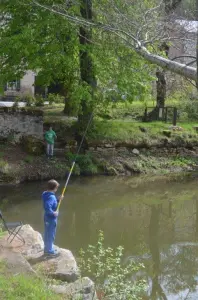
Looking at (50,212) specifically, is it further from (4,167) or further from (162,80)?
(162,80)

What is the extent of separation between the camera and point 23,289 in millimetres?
5980

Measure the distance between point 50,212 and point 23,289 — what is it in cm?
186

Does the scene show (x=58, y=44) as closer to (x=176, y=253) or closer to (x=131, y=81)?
(x=131, y=81)

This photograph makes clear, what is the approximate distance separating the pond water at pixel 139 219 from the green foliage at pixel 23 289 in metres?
2.88

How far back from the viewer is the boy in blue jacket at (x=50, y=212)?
7.66 meters

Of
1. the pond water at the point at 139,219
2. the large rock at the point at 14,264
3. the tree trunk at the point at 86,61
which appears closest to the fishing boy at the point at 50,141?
the pond water at the point at 139,219

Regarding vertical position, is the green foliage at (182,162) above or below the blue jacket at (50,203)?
below

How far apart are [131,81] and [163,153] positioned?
4152 millimetres

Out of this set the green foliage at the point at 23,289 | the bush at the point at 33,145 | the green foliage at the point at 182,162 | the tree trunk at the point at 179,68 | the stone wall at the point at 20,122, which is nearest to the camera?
the green foliage at the point at 23,289

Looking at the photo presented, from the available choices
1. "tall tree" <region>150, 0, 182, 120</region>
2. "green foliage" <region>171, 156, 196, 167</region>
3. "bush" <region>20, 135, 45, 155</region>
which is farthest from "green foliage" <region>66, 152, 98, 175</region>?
"tall tree" <region>150, 0, 182, 120</region>

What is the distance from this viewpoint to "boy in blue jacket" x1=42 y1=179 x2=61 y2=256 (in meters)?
7.66

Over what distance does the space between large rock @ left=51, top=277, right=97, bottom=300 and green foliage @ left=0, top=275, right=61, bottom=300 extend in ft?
0.98

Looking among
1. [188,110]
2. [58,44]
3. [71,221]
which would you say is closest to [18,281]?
[71,221]

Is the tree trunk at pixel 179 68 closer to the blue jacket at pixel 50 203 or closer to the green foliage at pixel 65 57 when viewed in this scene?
the blue jacket at pixel 50 203
